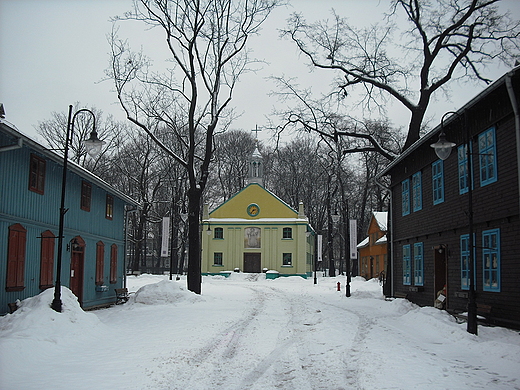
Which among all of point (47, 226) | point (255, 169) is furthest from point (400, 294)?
point (255, 169)

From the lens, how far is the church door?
55312 millimetres

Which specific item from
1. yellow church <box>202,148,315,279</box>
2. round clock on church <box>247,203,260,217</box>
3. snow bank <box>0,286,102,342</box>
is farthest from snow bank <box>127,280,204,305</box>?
round clock on church <box>247,203,260,217</box>

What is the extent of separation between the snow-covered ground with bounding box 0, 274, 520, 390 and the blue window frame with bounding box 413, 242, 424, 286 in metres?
3.68

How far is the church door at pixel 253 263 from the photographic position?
181 feet

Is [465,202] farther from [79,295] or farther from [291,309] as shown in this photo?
[79,295]

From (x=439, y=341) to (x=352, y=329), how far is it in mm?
2594

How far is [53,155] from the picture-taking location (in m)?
15.0

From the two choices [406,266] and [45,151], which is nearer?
[45,151]

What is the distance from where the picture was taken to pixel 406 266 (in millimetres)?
22250

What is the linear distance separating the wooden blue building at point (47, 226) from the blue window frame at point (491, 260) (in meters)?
11.3

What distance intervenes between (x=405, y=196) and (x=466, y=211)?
7.73 meters

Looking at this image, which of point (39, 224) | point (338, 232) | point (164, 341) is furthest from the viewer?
point (338, 232)

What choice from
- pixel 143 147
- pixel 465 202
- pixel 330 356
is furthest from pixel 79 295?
pixel 143 147

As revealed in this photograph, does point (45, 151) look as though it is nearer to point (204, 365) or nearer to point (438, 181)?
point (204, 365)
